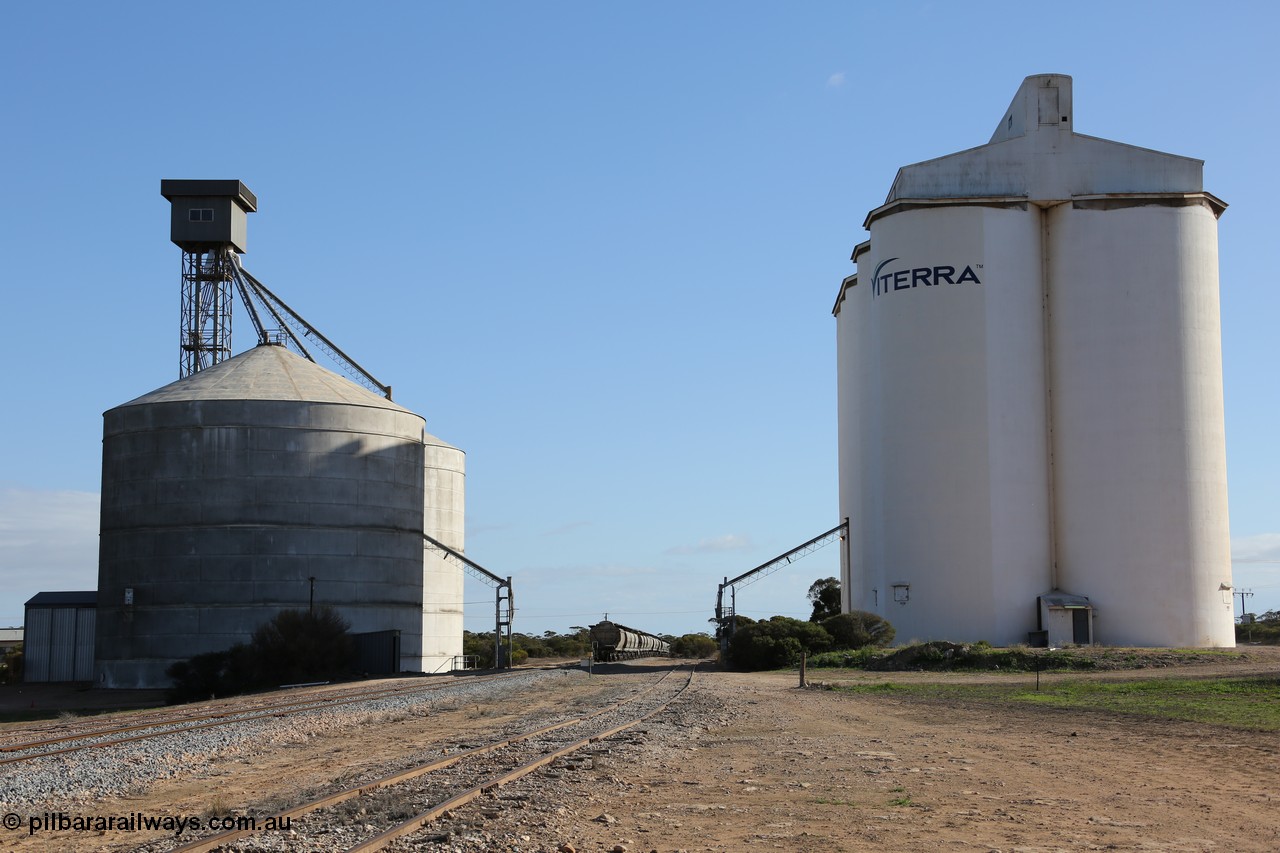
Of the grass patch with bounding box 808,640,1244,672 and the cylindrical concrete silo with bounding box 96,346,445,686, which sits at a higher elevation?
the cylindrical concrete silo with bounding box 96,346,445,686

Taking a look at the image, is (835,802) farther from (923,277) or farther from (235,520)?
(923,277)

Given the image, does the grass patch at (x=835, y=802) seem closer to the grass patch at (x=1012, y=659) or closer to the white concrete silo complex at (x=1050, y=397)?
the grass patch at (x=1012, y=659)

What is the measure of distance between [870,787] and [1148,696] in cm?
1965

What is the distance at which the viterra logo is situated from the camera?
211 ft

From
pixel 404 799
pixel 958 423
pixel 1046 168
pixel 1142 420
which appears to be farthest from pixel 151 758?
pixel 1046 168

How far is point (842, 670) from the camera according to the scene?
2068 inches

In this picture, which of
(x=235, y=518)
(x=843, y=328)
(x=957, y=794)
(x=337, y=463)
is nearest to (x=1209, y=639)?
(x=843, y=328)

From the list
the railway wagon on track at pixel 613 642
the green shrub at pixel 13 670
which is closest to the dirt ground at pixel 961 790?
the railway wagon on track at pixel 613 642

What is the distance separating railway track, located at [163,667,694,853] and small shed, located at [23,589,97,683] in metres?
52.3

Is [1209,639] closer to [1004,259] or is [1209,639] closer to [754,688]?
[1004,259]

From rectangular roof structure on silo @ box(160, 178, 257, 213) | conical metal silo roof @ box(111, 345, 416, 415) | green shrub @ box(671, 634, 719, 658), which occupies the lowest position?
green shrub @ box(671, 634, 719, 658)

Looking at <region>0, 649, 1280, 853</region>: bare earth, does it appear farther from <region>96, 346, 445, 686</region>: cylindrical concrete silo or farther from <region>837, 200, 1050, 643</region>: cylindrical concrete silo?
<region>837, 200, 1050, 643</region>: cylindrical concrete silo

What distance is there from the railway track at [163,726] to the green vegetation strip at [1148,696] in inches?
588

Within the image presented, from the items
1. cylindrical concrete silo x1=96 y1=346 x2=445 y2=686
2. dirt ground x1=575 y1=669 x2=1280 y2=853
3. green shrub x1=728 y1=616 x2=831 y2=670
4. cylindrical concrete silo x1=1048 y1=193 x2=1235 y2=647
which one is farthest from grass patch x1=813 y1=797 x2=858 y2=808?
cylindrical concrete silo x1=1048 y1=193 x2=1235 y2=647
